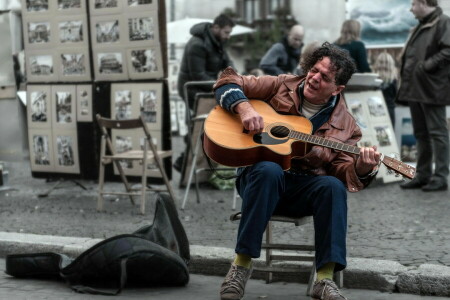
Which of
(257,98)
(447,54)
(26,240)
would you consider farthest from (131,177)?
(257,98)

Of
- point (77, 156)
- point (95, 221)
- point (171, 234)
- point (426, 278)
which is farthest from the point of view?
point (77, 156)

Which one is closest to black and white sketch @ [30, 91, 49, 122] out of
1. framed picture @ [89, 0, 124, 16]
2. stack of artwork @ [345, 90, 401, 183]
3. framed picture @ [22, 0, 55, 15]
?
framed picture @ [22, 0, 55, 15]

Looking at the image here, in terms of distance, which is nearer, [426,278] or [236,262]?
[236,262]

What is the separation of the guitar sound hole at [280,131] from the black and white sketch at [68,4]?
4599 millimetres

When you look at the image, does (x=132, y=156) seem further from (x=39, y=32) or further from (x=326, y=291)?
(x=326, y=291)

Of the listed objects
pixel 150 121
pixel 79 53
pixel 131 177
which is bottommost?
pixel 131 177

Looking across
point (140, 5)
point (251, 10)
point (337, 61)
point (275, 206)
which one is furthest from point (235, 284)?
point (251, 10)

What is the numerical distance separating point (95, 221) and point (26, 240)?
1128 millimetres

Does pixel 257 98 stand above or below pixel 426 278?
above

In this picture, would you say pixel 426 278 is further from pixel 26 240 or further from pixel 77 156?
pixel 77 156

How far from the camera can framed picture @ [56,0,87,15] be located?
901 cm

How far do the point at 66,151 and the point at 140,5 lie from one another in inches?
74.8

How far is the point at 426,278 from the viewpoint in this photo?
5180 mm

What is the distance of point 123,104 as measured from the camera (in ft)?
29.5
